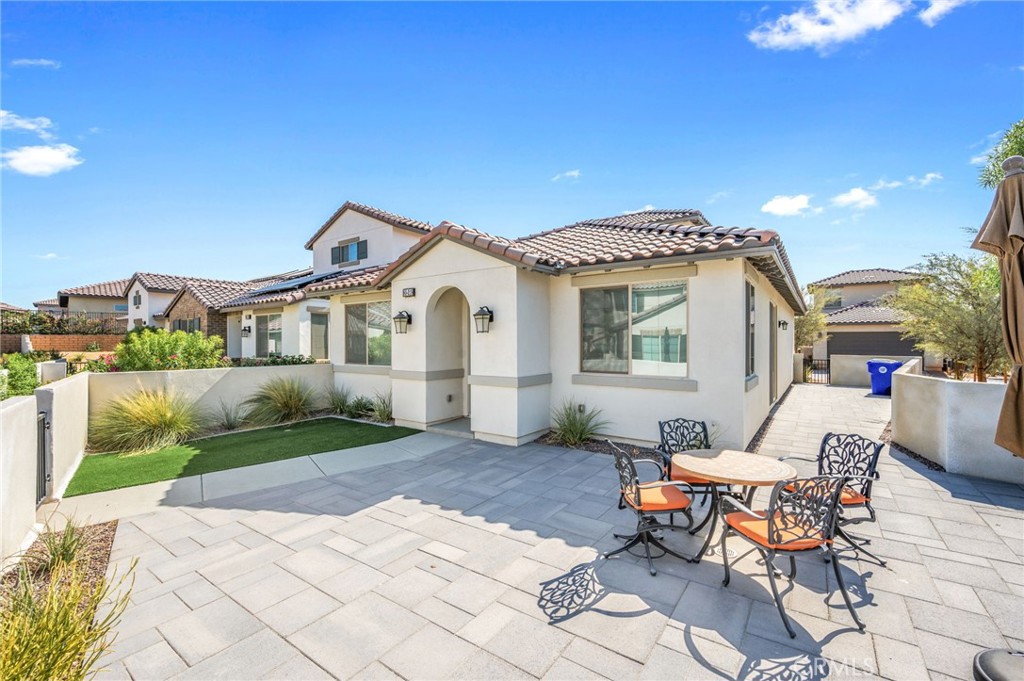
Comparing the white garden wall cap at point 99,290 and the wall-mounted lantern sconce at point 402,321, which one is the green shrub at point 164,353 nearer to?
the wall-mounted lantern sconce at point 402,321

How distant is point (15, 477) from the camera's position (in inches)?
164

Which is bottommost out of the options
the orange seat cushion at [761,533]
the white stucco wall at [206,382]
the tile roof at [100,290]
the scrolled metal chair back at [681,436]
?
the orange seat cushion at [761,533]

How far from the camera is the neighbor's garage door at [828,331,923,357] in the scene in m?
24.6

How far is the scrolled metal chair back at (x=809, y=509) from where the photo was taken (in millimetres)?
3348

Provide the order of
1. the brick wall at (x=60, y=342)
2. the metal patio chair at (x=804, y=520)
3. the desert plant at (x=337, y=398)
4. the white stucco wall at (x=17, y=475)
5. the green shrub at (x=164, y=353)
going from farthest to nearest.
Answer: the brick wall at (x=60, y=342)
the desert plant at (x=337, y=398)
the green shrub at (x=164, y=353)
the white stucco wall at (x=17, y=475)
the metal patio chair at (x=804, y=520)

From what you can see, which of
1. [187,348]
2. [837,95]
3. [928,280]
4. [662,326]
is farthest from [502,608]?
[928,280]

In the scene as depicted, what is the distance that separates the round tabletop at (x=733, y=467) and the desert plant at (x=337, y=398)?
33.3 ft

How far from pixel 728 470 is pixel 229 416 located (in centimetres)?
1148

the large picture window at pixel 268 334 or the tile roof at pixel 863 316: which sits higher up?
the tile roof at pixel 863 316

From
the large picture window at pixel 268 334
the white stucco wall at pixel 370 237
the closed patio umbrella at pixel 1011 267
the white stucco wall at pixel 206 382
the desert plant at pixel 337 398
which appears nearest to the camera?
the closed patio umbrella at pixel 1011 267

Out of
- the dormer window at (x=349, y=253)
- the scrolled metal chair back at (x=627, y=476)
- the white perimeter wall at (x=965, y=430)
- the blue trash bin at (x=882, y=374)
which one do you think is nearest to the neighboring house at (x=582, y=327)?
the white perimeter wall at (x=965, y=430)

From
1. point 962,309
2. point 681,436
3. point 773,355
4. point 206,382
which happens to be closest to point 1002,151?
point 962,309

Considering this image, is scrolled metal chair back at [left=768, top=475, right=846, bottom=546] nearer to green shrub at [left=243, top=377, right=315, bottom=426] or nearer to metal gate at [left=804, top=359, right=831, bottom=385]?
green shrub at [left=243, top=377, right=315, bottom=426]

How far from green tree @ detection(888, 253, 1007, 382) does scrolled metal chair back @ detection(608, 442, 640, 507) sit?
429 inches
